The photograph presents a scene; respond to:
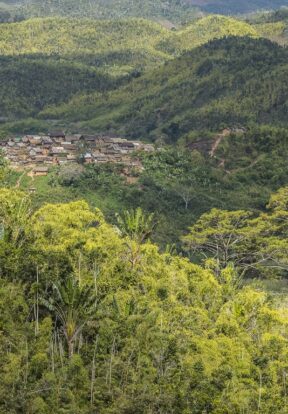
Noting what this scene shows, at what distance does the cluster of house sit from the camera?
364 feet

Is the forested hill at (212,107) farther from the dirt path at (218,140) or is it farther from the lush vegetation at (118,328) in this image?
the lush vegetation at (118,328)

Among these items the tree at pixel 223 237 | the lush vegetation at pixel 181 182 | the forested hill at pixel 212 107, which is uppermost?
the tree at pixel 223 237

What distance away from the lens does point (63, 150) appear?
397 feet

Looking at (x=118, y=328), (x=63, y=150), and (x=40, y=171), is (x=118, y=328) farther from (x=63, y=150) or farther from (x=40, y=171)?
(x=63, y=150)

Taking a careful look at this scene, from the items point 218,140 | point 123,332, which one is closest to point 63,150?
point 218,140

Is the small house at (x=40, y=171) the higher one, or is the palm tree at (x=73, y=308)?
the palm tree at (x=73, y=308)

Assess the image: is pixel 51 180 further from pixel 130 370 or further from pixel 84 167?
pixel 130 370

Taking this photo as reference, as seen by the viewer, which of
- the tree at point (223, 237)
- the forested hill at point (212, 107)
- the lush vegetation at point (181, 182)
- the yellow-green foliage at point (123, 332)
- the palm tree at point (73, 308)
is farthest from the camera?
the forested hill at point (212, 107)

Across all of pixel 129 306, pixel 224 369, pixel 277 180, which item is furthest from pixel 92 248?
pixel 277 180

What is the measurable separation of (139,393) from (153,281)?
9.91 metres

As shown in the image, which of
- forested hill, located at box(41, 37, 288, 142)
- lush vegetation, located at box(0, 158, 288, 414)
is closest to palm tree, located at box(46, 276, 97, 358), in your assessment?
lush vegetation, located at box(0, 158, 288, 414)

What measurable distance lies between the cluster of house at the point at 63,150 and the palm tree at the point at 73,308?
66893 millimetres

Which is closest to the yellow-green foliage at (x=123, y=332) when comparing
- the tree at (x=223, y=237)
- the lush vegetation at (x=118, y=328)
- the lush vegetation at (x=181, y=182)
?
the lush vegetation at (x=118, y=328)

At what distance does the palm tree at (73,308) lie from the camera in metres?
36.9
